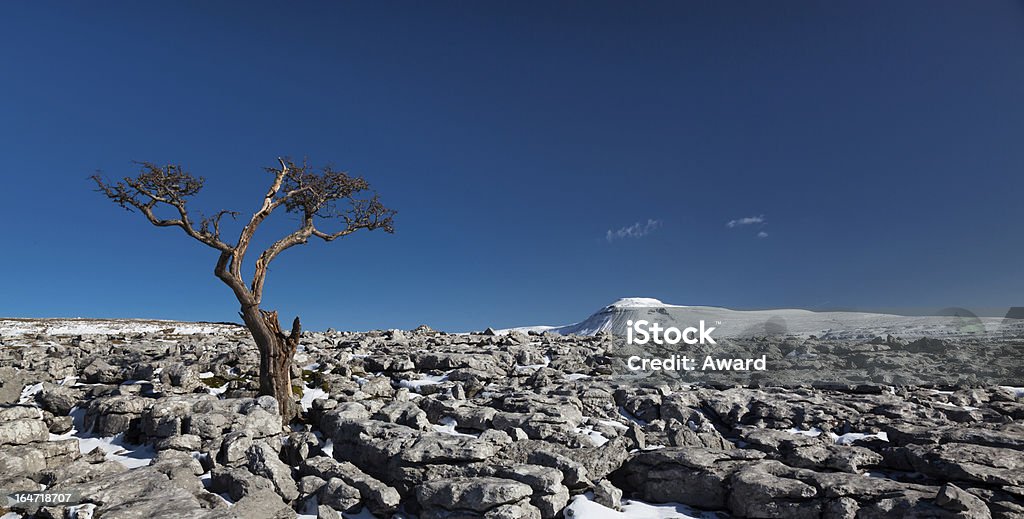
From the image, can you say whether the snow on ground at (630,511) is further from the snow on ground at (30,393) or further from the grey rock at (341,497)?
the snow on ground at (30,393)

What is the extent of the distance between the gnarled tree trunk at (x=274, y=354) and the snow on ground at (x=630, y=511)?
41.5 ft

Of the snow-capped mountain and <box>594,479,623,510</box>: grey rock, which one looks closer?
<box>594,479,623,510</box>: grey rock

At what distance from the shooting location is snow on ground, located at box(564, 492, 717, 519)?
12422 mm

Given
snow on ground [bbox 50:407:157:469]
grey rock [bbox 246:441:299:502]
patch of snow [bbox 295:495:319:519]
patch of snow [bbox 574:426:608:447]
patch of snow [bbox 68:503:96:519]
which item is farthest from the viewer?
patch of snow [bbox 574:426:608:447]

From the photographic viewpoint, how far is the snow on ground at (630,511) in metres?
12.4

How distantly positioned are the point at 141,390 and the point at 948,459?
29327 millimetres

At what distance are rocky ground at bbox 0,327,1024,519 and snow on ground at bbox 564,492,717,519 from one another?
6 cm

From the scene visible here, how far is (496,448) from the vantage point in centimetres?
1475

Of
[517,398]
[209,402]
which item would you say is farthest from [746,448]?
[209,402]

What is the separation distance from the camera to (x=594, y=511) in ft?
41.1

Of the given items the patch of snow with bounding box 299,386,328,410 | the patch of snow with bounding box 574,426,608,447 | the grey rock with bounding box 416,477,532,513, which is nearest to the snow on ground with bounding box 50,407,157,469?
the patch of snow with bounding box 299,386,328,410

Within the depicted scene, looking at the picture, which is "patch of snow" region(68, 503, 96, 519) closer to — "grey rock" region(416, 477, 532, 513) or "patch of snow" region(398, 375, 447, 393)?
"grey rock" region(416, 477, 532, 513)

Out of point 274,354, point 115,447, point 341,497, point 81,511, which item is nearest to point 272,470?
point 341,497

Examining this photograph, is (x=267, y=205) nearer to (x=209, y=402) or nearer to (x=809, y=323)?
(x=209, y=402)
